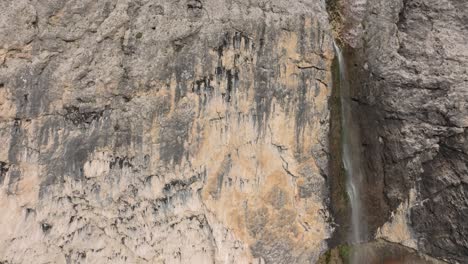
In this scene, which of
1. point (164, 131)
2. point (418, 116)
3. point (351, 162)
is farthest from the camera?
point (351, 162)

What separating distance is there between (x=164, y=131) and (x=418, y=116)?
346cm

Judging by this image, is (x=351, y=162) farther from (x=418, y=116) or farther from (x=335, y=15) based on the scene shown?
(x=335, y=15)

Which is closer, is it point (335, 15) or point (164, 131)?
point (164, 131)

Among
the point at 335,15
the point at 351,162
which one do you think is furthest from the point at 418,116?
the point at 335,15

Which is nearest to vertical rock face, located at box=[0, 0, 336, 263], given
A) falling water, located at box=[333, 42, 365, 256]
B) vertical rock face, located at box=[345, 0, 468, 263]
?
vertical rock face, located at box=[345, 0, 468, 263]

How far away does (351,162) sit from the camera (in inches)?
259

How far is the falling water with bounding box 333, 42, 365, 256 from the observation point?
6.52 m

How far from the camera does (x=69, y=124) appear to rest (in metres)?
Answer: 5.28

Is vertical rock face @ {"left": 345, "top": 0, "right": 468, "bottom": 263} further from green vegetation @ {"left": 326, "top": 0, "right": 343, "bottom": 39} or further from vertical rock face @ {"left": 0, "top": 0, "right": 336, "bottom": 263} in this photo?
green vegetation @ {"left": 326, "top": 0, "right": 343, "bottom": 39}

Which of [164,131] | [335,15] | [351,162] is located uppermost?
[335,15]

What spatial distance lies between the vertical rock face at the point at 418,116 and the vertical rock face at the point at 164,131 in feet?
0.66

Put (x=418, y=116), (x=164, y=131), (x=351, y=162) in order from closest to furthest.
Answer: (x=164, y=131), (x=418, y=116), (x=351, y=162)

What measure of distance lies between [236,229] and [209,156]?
3.53 ft

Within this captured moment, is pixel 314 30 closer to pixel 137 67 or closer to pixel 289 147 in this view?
pixel 289 147
